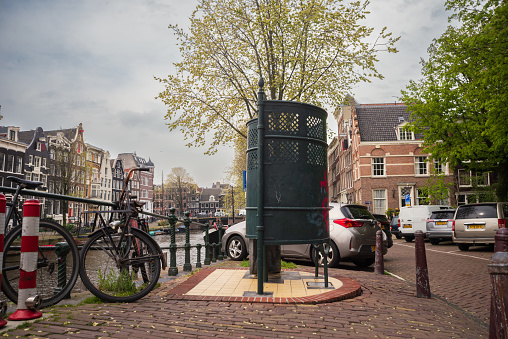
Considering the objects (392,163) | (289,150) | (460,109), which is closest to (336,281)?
(289,150)

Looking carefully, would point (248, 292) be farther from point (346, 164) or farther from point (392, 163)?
point (346, 164)

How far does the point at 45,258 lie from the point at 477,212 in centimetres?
1459

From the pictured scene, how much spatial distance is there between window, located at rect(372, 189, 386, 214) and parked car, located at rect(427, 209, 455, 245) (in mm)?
21844

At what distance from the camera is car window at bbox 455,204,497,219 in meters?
14.4

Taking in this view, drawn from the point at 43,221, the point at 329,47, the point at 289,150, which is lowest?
the point at 43,221

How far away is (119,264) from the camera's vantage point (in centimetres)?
462

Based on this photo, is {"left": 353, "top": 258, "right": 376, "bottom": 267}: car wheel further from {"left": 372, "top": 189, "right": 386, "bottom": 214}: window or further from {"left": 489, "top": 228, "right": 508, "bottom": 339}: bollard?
{"left": 372, "top": 189, "right": 386, "bottom": 214}: window

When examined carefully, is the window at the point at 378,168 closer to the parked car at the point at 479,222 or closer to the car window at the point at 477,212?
the parked car at the point at 479,222

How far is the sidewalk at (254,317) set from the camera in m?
3.40

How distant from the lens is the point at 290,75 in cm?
1152

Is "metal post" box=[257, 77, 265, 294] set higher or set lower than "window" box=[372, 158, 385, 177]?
lower

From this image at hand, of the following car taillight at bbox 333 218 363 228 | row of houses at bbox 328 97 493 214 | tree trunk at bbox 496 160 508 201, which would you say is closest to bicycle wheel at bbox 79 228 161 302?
car taillight at bbox 333 218 363 228

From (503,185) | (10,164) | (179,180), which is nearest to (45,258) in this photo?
(503,185)

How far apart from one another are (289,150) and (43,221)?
9.79 ft
